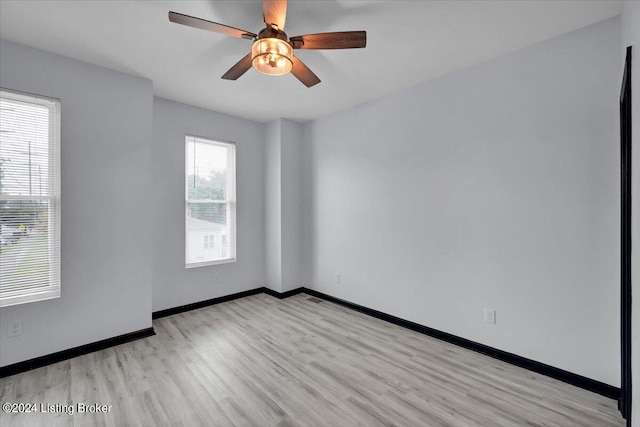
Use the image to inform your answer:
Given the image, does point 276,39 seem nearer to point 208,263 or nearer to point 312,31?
point 312,31

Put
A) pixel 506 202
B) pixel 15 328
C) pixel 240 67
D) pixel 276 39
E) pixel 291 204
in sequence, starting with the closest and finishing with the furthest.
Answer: pixel 276 39
pixel 240 67
pixel 15 328
pixel 506 202
pixel 291 204

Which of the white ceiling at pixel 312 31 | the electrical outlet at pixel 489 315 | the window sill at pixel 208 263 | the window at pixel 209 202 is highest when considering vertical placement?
the white ceiling at pixel 312 31

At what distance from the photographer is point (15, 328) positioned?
2469 millimetres

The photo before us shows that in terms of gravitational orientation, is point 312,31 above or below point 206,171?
above

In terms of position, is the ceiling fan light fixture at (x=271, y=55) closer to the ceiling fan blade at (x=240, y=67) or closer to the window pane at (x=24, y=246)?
the ceiling fan blade at (x=240, y=67)

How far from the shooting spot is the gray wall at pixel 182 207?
3.73 meters

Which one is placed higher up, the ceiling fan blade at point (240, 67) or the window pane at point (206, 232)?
the ceiling fan blade at point (240, 67)

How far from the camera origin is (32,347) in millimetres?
2537

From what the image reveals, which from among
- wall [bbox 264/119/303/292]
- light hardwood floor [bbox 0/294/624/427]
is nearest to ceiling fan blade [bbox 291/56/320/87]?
wall [bbox 264/119/303/292]

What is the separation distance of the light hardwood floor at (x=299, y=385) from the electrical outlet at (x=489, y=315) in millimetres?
343

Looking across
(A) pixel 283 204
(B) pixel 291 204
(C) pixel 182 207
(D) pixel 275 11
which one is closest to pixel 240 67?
(D) pixel 275 11

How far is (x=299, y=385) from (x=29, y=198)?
9.29 feet

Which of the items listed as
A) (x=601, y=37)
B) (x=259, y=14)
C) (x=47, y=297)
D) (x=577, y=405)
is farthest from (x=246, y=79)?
(x=577, y=405)

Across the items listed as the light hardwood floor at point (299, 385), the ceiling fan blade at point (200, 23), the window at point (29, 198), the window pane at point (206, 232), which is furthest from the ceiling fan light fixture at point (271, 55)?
the window pane at point (206, 232)
